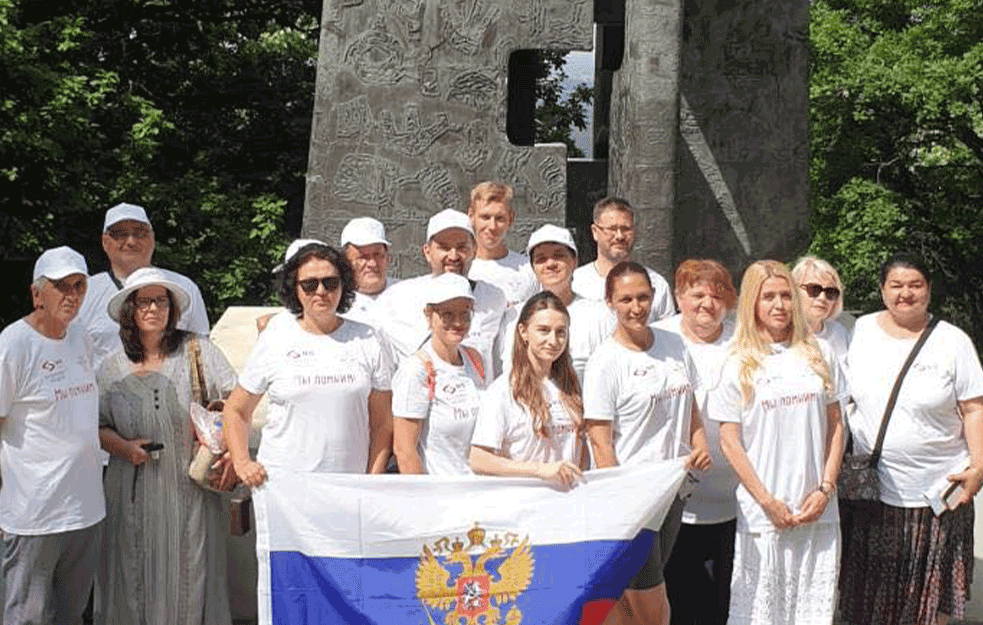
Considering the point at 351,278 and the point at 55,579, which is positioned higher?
the point at 351,278

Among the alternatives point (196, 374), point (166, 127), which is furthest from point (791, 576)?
point (166, 127)

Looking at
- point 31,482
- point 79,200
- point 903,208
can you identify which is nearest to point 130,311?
point 31,482

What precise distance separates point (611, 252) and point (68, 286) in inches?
95.5

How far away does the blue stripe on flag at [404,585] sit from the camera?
19.6 ft

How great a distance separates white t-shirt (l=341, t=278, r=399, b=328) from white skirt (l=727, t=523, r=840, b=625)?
1.90 metres

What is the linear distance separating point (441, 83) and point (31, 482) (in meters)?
5.15

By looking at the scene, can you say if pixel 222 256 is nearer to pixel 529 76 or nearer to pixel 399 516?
pixel 529 76

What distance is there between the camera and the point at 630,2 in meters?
10.3

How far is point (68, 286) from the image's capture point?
6.13 metres

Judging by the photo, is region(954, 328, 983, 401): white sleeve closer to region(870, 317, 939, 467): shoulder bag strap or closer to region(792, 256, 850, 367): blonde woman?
region(870, 317, 939, 467): shoulder bag strap

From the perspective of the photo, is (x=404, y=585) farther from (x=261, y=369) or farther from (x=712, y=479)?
(x=712, y=479)

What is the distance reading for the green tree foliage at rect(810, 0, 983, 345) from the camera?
22.5m

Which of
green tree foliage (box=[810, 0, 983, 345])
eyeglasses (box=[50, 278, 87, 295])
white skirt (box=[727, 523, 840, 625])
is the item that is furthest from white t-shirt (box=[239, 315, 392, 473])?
green tree foliage (box=[810, 0, 983, 345])

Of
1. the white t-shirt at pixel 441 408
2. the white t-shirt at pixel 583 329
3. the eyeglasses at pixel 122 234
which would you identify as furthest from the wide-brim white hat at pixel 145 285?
the white t-shirt at pixel 583 329
